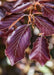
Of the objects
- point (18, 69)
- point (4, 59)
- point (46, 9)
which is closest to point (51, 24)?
point (46, 9)

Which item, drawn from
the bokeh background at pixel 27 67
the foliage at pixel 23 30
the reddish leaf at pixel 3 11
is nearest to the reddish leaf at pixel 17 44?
the foliage at pixel 23 30

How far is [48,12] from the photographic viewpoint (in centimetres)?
47

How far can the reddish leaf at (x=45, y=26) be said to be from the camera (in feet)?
1.47

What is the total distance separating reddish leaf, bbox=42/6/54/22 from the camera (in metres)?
0.46

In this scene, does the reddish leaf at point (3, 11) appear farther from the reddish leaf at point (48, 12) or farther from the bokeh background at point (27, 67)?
the bokeh background at point (27, 67)

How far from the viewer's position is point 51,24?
457 millimetres

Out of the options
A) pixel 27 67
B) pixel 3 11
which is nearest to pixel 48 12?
pixel 3 11

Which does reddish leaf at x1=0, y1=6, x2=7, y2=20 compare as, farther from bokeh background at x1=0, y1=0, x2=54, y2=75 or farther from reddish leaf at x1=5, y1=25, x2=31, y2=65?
bokeh background at x1=0, y1=0, x2=54, y2=75

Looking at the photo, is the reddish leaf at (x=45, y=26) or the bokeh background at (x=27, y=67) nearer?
the reddish leaf at (x=45, y=26)

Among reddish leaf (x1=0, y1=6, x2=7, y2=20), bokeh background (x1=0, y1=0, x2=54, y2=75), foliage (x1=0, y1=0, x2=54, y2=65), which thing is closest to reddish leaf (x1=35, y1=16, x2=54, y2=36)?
foliage (x1=0, y1=0, x2=54, y2=65)

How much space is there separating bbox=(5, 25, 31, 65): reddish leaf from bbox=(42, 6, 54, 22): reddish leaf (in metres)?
0.07

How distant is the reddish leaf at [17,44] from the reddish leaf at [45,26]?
0.04 meters

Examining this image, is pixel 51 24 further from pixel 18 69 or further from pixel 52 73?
pixel 18 69

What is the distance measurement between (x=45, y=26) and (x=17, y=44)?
0.31 ft
